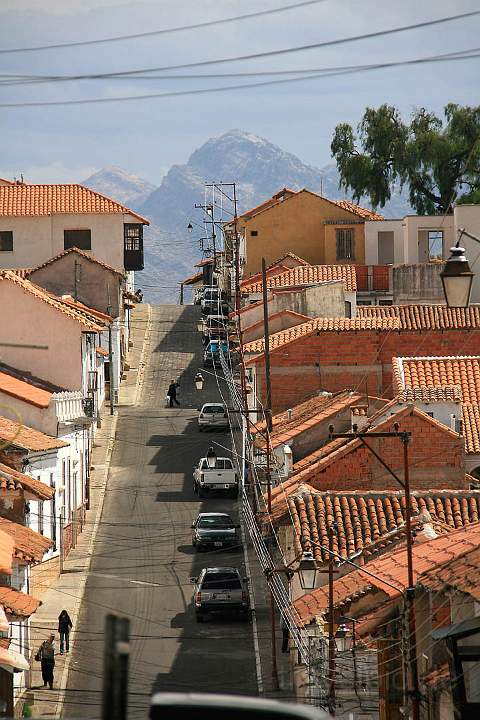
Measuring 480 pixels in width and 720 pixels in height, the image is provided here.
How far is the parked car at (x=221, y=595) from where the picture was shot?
41.7 meters

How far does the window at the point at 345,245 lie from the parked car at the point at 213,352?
857 cm

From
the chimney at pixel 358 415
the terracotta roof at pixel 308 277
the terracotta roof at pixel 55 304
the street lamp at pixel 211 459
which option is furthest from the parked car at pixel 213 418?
the chimney at pixel 358 415

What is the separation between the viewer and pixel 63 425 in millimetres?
51094

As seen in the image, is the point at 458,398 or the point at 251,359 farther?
the point at 251,359

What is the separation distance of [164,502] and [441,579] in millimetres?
36932

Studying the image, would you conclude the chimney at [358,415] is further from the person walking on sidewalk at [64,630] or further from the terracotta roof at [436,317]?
the terracotta roof at [436,317]

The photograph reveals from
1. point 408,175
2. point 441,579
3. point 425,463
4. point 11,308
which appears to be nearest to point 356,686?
point 441,579

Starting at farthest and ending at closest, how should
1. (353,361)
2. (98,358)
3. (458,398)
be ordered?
(98,358), (353,361), (458,398)

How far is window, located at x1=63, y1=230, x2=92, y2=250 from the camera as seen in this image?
92.0 meters

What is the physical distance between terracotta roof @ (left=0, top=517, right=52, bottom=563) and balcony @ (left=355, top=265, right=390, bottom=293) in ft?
144

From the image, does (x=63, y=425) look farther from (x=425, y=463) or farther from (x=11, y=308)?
(x=425, y=463)

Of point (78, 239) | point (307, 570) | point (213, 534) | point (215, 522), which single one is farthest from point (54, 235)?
point (307, 570)

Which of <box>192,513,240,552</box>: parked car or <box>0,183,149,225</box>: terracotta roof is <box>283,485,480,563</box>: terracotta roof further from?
<box>0,183,149,225</box>: terracotta roof

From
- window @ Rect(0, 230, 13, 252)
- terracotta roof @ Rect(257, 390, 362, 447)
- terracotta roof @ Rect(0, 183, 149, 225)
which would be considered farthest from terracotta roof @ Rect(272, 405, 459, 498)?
window @ Rect(0, 230, 13, 252)
